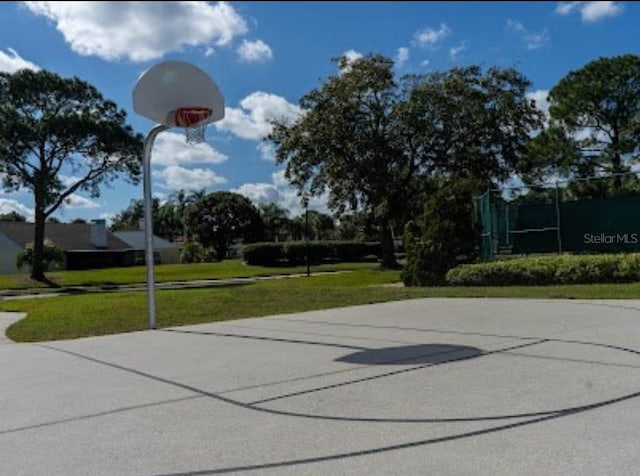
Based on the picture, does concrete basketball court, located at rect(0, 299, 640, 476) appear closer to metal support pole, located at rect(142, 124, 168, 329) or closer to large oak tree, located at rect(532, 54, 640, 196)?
metal support pole, located at rect(142, 124, 168, 329)

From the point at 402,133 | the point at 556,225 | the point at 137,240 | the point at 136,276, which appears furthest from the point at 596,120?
the point at 137,240

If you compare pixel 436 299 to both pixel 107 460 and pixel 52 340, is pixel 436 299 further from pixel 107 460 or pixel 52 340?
pixel 107 460

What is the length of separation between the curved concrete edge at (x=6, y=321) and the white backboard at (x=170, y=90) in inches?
185

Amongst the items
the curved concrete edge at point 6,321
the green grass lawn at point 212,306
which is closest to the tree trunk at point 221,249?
the curved concrete edge at point 6,321

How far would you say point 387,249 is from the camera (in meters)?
43.8

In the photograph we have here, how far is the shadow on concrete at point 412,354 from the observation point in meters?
8.23

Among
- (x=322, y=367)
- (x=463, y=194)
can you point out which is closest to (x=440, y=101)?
(x=463, y=194)

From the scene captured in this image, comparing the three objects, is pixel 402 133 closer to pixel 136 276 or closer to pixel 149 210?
pixel 136 276

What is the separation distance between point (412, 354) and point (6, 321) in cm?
1204

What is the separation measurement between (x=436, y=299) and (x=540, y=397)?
10.1 m

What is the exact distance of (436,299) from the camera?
16.3 m

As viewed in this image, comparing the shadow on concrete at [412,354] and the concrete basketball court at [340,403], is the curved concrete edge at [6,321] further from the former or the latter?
the shadow on concrete at [412,354]

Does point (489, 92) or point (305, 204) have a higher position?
point (489, 92)

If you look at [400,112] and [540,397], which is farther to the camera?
[400,112]
